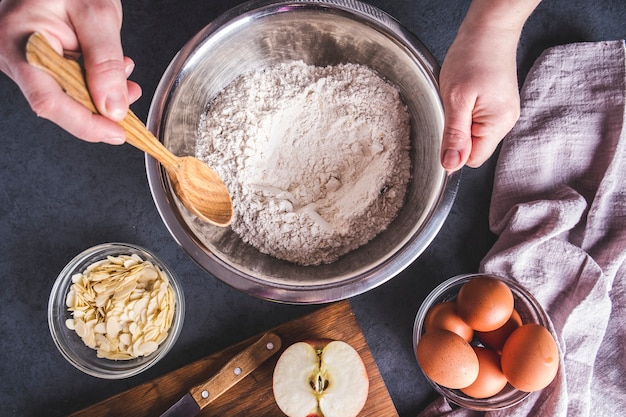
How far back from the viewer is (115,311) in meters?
1.25

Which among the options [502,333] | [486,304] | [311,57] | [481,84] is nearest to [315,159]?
[311,57]

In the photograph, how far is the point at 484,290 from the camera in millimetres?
1197

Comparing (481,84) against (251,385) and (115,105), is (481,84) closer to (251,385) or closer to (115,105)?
(115,105)

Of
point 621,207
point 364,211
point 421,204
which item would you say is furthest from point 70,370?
point 621,207

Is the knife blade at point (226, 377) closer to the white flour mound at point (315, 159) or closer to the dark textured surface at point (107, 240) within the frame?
the dark textured surface at point (107, 240)

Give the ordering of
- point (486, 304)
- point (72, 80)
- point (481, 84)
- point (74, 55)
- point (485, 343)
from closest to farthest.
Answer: point (72, 80) < point (74, 55) < point (481, 84) < point (486, 304) < point (485, 343)

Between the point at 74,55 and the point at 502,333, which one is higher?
the point at 74,55

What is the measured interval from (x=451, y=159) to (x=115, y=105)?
23.8 inches

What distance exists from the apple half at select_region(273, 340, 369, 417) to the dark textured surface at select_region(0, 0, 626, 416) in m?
0.14

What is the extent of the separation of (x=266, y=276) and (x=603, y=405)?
0.88 m

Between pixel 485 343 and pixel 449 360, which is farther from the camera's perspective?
pixel 485 343

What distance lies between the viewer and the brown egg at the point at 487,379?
122cm

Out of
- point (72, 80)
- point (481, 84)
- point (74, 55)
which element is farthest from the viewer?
point (481, 84)

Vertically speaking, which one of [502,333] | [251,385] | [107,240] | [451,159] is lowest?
[251,385]
